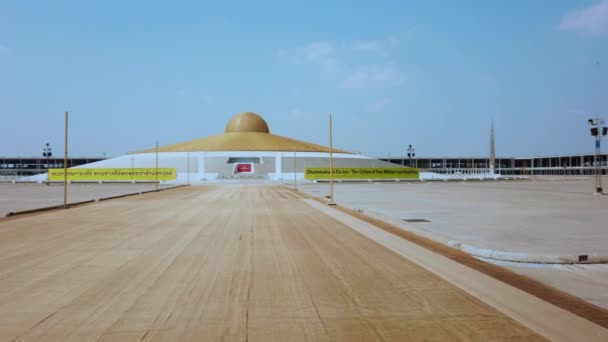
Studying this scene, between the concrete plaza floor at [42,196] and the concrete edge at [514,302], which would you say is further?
the concrete plaza floor at [42,196]

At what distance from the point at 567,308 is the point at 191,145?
12068 centimetres

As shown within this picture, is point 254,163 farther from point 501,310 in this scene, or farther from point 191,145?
point 501,310

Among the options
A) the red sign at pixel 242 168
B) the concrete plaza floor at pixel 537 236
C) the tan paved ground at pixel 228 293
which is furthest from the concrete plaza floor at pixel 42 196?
the red sign at pixel 242 168

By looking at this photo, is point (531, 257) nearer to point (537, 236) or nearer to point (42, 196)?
point (537, 236)

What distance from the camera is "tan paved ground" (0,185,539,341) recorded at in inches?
186

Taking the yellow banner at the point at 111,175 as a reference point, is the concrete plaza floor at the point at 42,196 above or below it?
below

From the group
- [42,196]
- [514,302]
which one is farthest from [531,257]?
[42,196]

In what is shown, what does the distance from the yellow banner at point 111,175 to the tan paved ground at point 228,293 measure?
59.6m

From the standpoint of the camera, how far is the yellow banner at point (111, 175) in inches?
2675

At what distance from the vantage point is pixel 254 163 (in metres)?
98.0

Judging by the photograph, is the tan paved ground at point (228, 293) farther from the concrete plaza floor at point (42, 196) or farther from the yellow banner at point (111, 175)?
the yellow banner at point (111, 175)

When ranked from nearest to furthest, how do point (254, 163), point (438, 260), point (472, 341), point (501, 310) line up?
point (472, 341), point (501, 310), point (438, 260), point (254, 163)

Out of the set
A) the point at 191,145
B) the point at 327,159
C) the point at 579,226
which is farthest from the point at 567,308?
the point at 191,145

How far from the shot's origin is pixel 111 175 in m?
68.3
